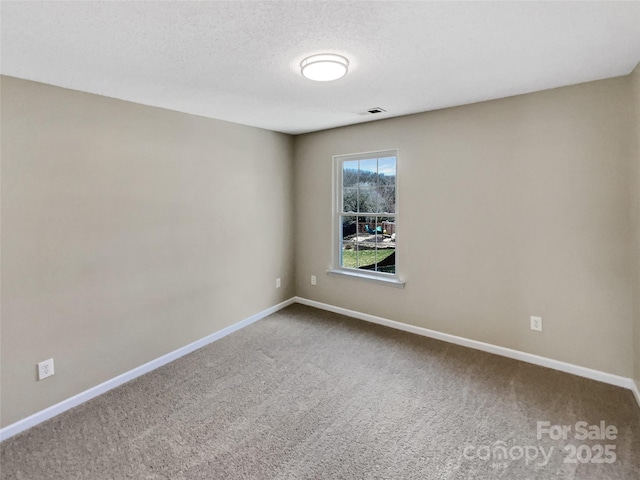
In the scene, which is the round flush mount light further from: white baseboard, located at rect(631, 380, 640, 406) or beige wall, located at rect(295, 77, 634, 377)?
white baseboard, located at rect(631, 380, 640, 406)

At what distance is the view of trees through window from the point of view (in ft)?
12.2

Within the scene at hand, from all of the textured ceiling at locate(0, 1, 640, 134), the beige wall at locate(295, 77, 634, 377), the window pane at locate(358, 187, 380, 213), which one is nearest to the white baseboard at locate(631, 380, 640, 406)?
the beige wall at locate(295, 77, 634, 377)

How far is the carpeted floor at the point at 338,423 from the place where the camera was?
70.5 inches

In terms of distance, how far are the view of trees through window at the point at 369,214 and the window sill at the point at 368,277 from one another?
88 mm

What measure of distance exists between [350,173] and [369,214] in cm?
59

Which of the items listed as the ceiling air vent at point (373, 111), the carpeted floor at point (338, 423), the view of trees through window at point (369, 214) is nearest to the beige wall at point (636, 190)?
the carpeted floor at point (338, 423)

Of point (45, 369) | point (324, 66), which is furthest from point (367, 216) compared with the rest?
point (45, 369)

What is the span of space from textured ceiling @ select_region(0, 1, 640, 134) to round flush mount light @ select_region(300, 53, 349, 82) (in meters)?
0.05

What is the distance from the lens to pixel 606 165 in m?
2.43

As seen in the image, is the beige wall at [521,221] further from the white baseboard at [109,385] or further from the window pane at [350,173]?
the white baseboard at [109,385]

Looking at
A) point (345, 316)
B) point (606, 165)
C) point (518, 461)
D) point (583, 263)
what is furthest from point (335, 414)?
point (606, 165)

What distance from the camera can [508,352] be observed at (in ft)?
9.72

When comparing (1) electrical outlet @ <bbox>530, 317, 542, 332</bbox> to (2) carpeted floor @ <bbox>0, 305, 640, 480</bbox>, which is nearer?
(2) carpeted floor @ <bbox>0, 305, 640, 480</bbox>

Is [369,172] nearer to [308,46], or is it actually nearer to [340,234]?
[340,234]
